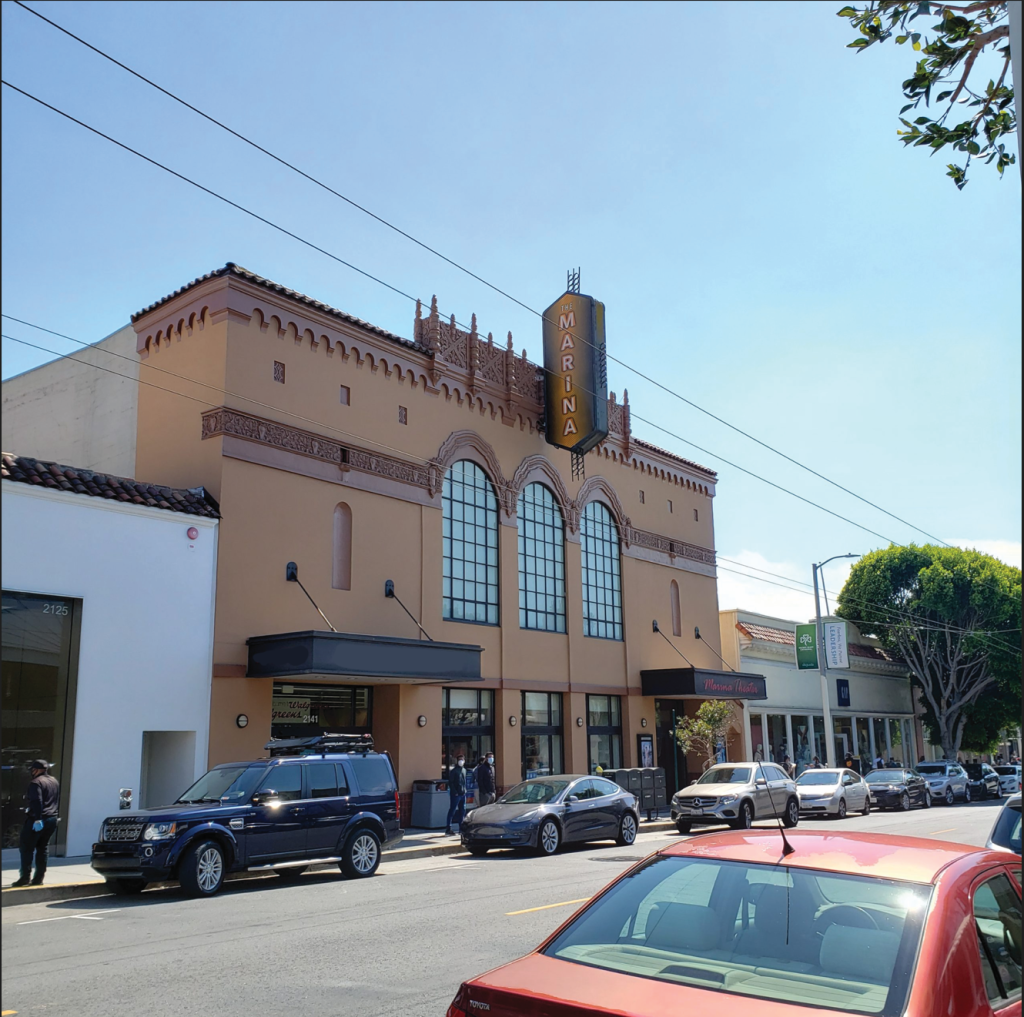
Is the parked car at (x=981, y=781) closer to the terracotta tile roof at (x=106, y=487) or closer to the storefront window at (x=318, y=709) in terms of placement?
the storefront window at (x=318, y=709)

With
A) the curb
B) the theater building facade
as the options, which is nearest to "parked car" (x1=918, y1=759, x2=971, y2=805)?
the theater building facade

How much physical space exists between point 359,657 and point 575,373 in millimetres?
11941

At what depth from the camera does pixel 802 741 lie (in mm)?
43562

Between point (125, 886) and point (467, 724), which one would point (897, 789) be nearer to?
point (467, 724)

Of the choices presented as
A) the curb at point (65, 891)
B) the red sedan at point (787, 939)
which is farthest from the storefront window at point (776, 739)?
the red sedan at point (787, 939)

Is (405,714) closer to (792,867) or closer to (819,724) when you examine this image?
(792,867)

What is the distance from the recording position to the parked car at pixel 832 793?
2973 cm

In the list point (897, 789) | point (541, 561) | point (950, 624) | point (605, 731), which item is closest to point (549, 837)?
point (541, 561)

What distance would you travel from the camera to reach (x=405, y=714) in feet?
78.3

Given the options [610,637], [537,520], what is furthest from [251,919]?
[610,637]

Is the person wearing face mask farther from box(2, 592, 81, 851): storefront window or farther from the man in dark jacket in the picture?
the man in dark jacket

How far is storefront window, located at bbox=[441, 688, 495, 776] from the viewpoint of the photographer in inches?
1005

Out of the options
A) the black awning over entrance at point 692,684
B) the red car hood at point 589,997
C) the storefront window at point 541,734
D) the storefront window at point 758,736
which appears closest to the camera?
the red car hood at point 589,997

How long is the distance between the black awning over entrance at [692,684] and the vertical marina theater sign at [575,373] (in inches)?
301
